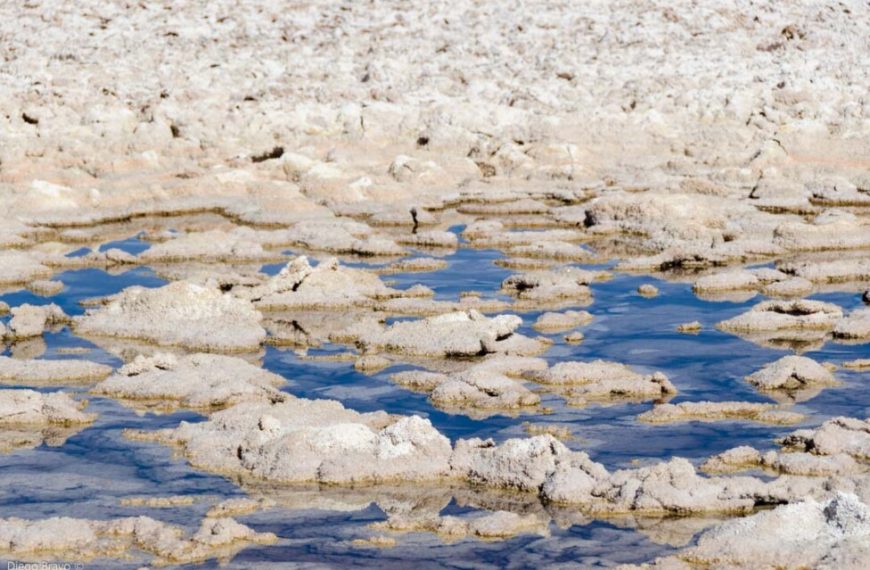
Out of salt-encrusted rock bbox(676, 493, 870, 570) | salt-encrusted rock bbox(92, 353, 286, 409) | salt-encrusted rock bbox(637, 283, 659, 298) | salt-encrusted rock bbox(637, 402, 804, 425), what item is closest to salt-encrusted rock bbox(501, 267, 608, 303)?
salt-encrusted rock bbox(637, 283, 659, 298)

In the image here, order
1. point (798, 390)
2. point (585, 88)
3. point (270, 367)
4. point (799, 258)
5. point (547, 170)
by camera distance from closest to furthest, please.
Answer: point (798, 390), point (270, 367), point (799, 258), point (547, 170), point (585, 88)

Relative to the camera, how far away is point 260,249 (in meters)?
13.1

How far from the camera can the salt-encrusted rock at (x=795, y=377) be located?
8.50 metres

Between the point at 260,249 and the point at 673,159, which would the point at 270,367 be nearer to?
the point at 260,249

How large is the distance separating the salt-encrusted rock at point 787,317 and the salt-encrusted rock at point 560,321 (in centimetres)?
100

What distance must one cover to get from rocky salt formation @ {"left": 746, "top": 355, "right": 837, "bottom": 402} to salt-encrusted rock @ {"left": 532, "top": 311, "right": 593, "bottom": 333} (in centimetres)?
189

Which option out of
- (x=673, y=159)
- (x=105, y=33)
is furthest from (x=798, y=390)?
(x=105, y=33)

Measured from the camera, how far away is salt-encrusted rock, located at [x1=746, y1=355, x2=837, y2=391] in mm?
8500

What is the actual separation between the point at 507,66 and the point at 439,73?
101 cm

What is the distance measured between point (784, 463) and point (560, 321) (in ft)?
11.4

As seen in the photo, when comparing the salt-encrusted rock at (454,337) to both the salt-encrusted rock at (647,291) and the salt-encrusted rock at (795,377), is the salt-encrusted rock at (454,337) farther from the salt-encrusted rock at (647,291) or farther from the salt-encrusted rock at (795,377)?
the salt-encrusted rock at (647,291)

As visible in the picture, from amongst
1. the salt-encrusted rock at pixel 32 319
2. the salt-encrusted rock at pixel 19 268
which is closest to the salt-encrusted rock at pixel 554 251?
the salt-encrusted rock at pixel 19 268

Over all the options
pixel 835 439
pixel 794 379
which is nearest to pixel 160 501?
pixel 835 439

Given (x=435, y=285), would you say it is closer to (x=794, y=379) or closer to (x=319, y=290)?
(x=319, y=290)
